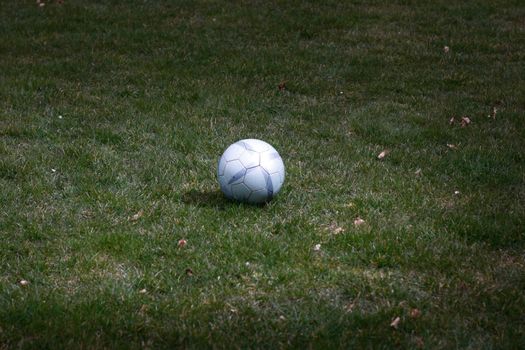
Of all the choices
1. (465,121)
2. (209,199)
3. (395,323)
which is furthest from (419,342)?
(465,121)

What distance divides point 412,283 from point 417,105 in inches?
167

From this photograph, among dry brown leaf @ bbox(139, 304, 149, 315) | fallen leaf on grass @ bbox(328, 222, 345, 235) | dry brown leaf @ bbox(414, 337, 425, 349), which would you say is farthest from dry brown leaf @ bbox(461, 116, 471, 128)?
dry brown leaf @ bbox(139, 304, 149, 315)

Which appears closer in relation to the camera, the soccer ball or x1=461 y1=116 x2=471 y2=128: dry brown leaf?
the soccer ball

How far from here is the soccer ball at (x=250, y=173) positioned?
5.89 meters

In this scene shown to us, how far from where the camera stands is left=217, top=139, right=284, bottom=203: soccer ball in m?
5.89

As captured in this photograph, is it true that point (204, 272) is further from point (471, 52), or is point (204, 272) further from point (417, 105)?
point (471, 52)

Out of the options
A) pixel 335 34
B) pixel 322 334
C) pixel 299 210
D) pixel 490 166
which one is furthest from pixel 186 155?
pixel 335 34

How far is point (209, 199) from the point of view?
6.19m

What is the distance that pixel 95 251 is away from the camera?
17.3 ft

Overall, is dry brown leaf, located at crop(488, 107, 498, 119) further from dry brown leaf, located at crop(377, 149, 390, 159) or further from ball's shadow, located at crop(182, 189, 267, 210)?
ball's shadow, located at crop(182, 189, 267, 210)

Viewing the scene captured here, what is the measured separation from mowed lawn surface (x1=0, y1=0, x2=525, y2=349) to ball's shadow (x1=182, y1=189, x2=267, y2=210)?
0.02 metres

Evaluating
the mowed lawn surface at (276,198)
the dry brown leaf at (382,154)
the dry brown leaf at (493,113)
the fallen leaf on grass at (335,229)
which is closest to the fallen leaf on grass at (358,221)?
the mowed lawn surface at (276,198)

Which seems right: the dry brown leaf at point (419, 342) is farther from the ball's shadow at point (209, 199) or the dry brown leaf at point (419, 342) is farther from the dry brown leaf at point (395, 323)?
the ball's shadow at point (209, 199)

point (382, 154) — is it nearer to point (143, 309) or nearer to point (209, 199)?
point (209, 199)
